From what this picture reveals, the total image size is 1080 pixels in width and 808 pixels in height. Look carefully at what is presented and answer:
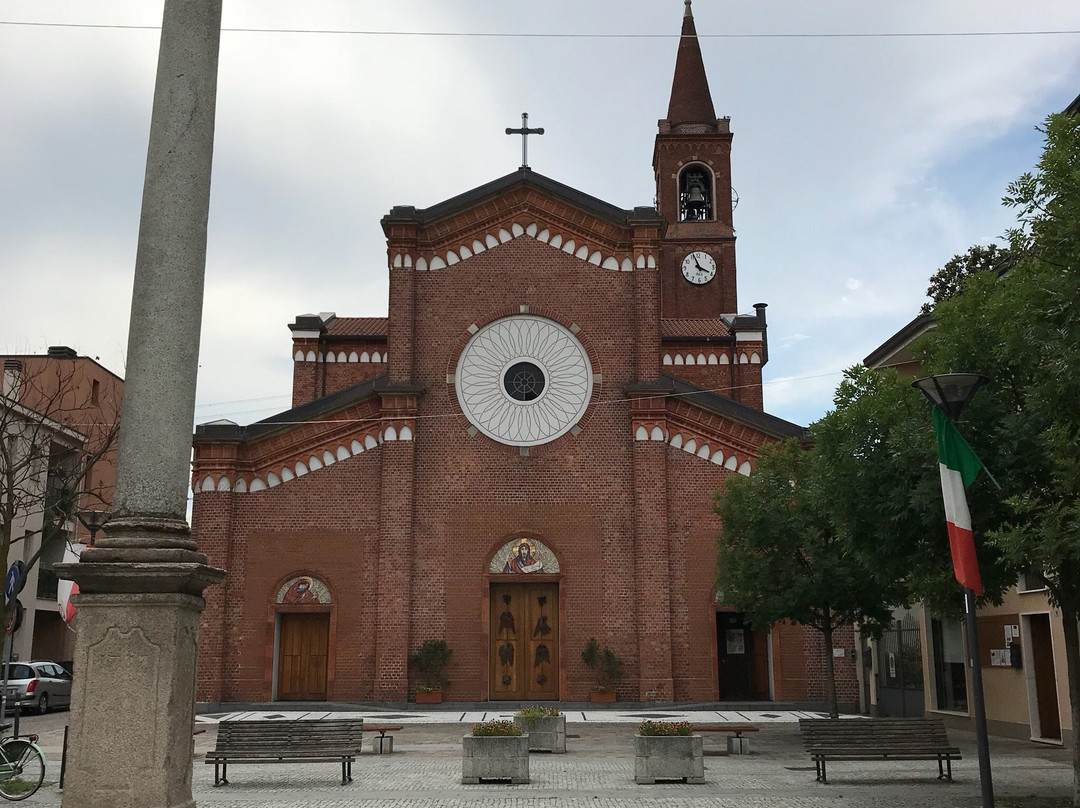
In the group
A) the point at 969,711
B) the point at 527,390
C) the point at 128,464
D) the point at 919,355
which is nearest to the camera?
the point at 128,464

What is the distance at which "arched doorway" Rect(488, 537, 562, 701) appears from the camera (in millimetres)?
26594

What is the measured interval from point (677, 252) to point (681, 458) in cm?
1832

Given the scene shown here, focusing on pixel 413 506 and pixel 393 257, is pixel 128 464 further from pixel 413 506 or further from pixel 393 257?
pixel 393 257

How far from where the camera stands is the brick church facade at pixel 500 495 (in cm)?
2636

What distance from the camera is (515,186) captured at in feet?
95.7

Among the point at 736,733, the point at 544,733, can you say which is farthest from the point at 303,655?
the point at 736,733

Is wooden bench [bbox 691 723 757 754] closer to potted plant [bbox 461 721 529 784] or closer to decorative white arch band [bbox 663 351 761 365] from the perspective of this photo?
potted plant [bbox 461 721 529 784]

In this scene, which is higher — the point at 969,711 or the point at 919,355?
the point at 919,355

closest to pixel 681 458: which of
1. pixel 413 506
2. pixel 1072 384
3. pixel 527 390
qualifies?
pixel 527 390

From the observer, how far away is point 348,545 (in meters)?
26.9

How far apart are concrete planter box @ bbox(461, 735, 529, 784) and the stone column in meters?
7.39

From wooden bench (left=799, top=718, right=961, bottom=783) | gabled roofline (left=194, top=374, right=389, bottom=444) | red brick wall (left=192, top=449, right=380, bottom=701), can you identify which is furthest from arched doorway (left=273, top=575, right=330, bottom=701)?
wooden bench (left=799, top=718, right=961, bottom=783)

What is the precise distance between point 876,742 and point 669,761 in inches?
110

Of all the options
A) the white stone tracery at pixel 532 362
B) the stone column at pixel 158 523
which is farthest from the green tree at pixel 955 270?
the stone column at pixel 158 523
